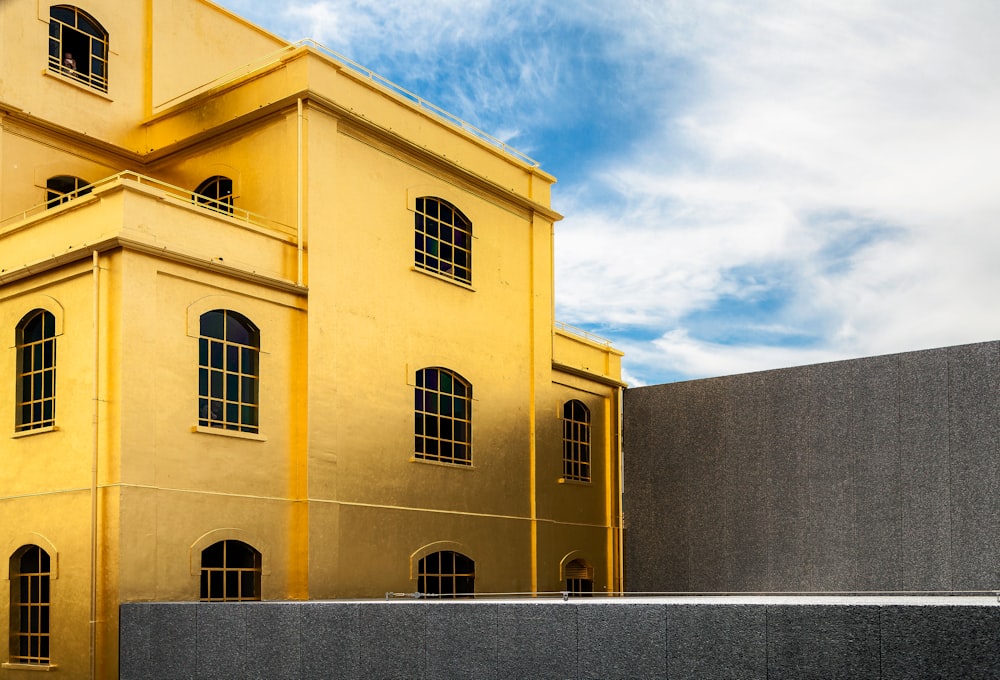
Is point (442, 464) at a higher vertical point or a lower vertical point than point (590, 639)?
higher

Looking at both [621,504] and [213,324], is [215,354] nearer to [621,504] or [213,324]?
[213,324]

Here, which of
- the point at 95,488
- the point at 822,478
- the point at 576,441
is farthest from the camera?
the point at 576,441

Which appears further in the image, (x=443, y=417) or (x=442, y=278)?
(x=442, y=278)

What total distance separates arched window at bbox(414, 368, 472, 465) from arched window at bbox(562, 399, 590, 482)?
3905 millimetres

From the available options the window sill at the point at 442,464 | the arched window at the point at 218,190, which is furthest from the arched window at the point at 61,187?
the window sill at the point at 442,464

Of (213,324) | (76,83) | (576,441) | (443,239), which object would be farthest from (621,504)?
(76,83)

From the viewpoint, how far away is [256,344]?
19109 mm

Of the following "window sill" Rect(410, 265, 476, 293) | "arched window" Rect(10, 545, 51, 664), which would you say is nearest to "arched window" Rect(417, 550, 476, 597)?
"window sill" Rect(410, 265, 476, 293)

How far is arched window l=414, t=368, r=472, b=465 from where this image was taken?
22.2 metres

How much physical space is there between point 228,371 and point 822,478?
42.3 feet

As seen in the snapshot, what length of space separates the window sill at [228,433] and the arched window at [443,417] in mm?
3922

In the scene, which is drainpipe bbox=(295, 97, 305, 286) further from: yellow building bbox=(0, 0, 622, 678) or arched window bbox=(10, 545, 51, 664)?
arched window bbox=(10, 545, 51, 664)

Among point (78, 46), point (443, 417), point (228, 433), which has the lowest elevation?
point (228, 433)

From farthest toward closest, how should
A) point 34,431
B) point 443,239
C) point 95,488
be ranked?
point 443,239 < point 34,431 < point 95,488
